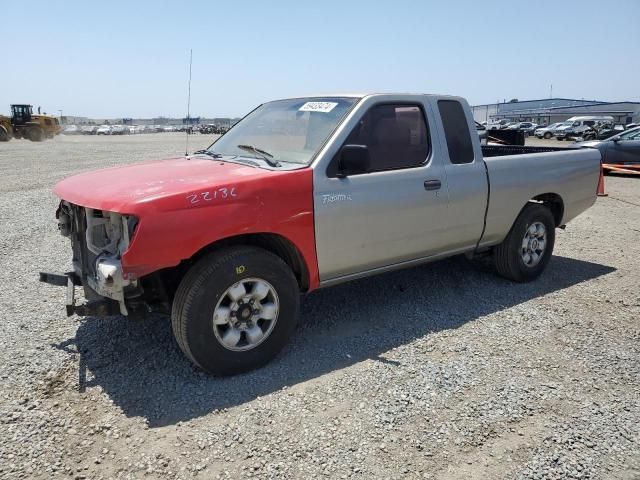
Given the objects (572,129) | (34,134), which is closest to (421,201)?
(34,134)

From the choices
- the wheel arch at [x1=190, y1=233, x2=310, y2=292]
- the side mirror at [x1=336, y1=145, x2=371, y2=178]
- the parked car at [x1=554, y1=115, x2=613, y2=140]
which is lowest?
the wheel arch at [x1=190, y1=233, x2=310, y2=292]

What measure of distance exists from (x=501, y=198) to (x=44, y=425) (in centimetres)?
428

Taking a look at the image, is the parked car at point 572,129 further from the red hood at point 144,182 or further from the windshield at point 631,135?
the red hood at point 144,182

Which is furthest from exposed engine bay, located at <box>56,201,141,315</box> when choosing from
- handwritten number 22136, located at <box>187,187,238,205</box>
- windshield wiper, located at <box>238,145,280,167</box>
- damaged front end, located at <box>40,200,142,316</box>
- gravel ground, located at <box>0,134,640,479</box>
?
windshield wiper, located at <box>238,145,280,167</box>

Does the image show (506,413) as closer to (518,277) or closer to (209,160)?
(518,277)

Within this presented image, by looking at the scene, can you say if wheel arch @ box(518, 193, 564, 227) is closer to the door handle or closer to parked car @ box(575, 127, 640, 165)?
the door handle

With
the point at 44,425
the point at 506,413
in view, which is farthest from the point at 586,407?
the point at 44,425

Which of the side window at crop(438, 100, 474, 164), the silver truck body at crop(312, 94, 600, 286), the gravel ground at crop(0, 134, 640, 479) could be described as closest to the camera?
the gravel ground at crop(0, 134, 640, 479)

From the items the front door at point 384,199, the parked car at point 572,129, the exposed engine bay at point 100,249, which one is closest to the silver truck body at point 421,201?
the front door at point 384,199

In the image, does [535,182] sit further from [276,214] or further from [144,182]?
[144,182]

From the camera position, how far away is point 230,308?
3.38m

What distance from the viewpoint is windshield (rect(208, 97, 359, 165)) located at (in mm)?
3949

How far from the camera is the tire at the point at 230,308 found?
10.5 feet

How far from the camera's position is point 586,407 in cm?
314
